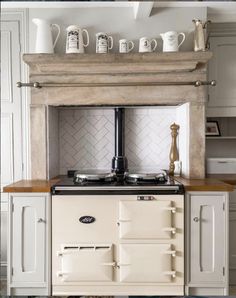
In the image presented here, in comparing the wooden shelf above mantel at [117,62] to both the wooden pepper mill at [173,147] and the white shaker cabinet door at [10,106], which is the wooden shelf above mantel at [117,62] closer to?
the white shaker cabinet door at [10,106]

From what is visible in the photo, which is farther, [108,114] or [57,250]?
[108,114]

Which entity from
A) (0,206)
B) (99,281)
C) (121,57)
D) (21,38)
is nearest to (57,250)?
(99,281)

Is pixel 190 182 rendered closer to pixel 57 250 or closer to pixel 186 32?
pixel 57 250

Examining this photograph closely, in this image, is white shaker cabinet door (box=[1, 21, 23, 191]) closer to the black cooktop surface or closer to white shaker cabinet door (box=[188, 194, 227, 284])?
the black cooktop surface

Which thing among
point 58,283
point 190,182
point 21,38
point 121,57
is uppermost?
point 21,38

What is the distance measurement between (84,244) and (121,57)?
1.27 m

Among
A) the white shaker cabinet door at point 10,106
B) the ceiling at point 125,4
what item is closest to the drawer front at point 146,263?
the white shaker cabinet door at point 10,106

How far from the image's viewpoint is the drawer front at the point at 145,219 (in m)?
2.01

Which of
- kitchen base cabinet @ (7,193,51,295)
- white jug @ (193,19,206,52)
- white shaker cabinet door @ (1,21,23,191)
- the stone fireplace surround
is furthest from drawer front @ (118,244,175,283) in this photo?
white jug @ (193,19,206,52)

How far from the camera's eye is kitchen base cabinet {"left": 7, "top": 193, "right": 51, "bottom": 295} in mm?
2055

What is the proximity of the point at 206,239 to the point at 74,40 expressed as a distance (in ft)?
5.35

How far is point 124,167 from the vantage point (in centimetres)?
257

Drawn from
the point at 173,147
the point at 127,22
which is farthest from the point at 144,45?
the point at 173,147

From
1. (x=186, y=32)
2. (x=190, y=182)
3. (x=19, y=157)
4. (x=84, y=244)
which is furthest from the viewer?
(x=19, y=157)
